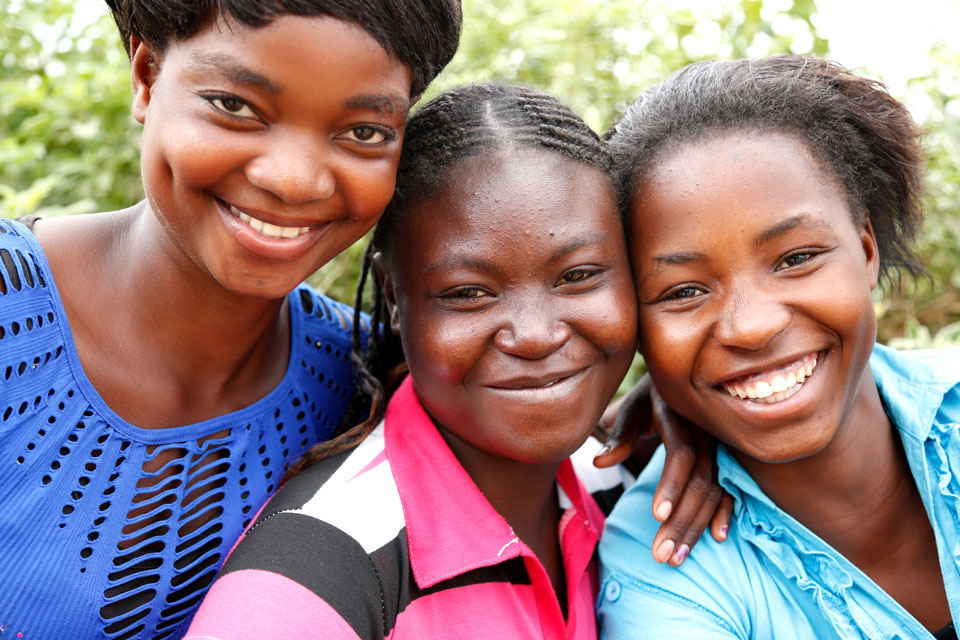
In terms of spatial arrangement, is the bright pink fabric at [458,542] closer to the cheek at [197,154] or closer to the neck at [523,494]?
the neck at [523,494]

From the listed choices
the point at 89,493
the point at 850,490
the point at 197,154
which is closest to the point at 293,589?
the point at 89,493

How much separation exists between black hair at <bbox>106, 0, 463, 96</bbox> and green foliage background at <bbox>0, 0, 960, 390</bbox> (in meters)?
1.09

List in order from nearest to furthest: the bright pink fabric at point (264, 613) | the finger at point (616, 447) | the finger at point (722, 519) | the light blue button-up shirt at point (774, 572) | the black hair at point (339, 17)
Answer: the bright pink fabric at point (264, 613)
the black hair at point (339, 17)
the light blue button-up shirt at point (774, 572)
the finger at point (722, 519)
the finger at point (616, 447)

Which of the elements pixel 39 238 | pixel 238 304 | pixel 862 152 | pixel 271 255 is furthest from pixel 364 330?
pixel 862 152

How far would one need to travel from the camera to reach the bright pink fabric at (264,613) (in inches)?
58.8

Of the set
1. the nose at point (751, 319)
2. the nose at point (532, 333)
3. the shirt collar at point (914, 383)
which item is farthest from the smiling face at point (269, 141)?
the shirt collar at point (914, 383)

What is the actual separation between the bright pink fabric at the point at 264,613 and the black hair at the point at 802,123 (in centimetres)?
117

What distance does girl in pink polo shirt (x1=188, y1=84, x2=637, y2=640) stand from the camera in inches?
70.2

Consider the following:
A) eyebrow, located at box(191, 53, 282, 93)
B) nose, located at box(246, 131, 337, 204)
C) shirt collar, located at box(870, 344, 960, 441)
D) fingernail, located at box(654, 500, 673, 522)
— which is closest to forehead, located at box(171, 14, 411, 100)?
eyebrow, located at box(191, 53, 282, 93)

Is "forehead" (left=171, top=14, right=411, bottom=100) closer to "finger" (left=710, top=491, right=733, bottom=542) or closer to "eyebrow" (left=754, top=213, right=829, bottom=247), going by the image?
"eyebrow" (left=754, top=213, right=829, bottom=247)

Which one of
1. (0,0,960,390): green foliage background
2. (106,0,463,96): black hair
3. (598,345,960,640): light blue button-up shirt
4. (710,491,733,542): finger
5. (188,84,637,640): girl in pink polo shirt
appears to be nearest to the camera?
(106,0,463,96): black hair

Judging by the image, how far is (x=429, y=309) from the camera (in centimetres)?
200

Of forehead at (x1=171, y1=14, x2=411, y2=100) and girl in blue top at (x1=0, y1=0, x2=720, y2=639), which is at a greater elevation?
forehead at (x1=171, y1=14, x2=411, y2=100)

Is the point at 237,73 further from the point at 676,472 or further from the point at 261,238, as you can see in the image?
the point at 676,472
